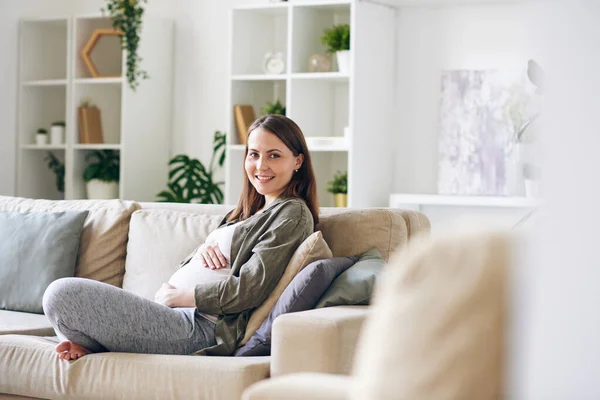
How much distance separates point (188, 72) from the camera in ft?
19.0

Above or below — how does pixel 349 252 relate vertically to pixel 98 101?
below

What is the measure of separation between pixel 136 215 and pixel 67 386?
0.91 meters

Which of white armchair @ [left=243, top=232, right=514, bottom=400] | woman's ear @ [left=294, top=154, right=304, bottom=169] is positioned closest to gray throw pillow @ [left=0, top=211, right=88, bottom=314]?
woman's ear @ [left=294, top=154, right=304, bottom=169]

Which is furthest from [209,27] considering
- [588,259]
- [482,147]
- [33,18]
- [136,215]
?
[588,259]

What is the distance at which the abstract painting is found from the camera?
486 centimetres

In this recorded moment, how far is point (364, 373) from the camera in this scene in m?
0.96

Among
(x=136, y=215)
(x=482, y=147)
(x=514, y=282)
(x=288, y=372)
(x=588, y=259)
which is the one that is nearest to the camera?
(x=588, y=259)

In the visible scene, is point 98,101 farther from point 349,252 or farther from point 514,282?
point 514,282

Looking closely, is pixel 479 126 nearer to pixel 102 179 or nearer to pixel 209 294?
pixel 102 179

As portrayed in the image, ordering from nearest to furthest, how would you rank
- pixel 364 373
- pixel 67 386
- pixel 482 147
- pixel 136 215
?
pixel 364 373 < pixel 67 386 < pixel 136 215 < pixel 482 147

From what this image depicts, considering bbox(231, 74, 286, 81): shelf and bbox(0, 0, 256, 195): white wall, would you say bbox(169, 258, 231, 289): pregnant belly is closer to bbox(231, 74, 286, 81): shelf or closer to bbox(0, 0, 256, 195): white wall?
bbox(231, 74, 286, 81): shelf

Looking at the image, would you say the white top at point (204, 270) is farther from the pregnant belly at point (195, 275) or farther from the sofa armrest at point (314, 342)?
the sofa armrest at point (314, 342)

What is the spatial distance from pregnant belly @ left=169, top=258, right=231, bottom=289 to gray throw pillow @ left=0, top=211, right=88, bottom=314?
0.66 m

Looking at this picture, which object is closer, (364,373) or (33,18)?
Result: (364,373)
